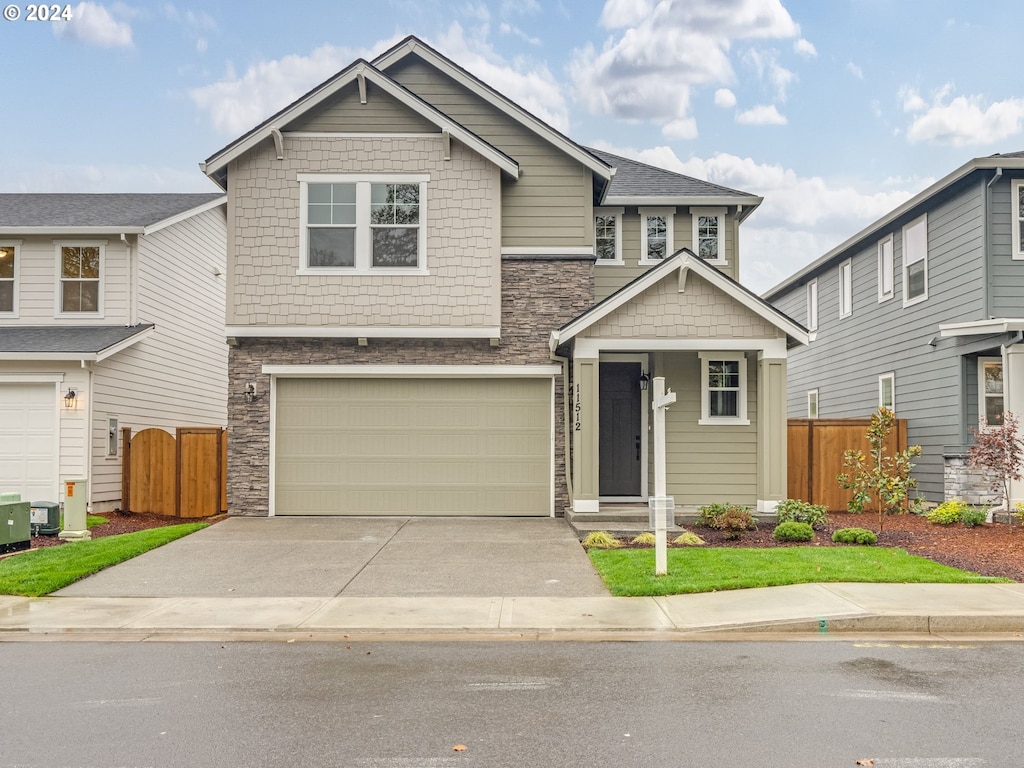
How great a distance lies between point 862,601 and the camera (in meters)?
8.59

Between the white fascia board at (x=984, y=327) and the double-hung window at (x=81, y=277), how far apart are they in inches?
645

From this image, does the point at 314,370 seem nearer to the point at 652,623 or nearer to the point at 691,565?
the point at 691,565

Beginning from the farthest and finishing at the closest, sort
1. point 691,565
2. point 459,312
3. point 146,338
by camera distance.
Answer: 1. point 146,338
2. point 459,312
3. point 691,565

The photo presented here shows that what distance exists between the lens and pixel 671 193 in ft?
57.9

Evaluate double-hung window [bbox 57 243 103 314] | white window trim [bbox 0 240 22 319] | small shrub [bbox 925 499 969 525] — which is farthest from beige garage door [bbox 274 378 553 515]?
white window trim [bbox 0 240 22 319]

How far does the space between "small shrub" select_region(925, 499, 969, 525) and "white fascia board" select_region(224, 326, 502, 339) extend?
7.93 m

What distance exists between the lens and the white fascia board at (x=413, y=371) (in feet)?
50.2

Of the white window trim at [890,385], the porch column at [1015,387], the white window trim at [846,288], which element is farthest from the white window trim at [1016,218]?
the white window trim at [846,288]

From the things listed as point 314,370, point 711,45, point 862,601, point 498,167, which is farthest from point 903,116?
point 862,601

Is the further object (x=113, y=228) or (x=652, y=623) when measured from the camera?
(x=113, y=228)

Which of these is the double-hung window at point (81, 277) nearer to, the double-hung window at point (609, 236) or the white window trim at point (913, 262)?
the double-hung window at point (609, 236)

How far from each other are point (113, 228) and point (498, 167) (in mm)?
7967

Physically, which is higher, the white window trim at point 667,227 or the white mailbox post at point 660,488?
the white window trim at point 667,227

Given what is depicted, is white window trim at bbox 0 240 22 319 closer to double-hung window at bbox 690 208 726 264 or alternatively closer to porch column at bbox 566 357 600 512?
porch column at bbox 566 357 600 512
